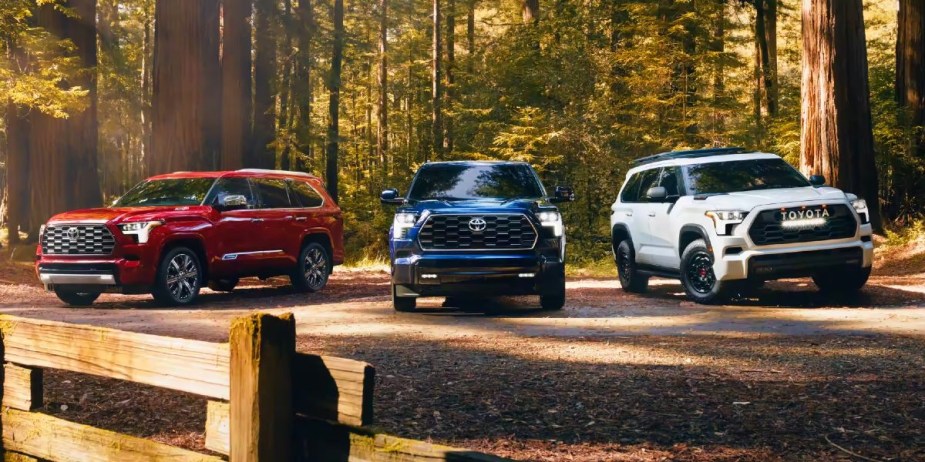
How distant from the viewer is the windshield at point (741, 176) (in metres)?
13.7

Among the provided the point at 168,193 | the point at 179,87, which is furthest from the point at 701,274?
the point at 179,87

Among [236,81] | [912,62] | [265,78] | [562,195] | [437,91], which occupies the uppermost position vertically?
[437,91]

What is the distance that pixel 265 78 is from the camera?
31.8 m

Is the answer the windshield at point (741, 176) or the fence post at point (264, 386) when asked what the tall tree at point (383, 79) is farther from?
the fence post at point (264, 386)

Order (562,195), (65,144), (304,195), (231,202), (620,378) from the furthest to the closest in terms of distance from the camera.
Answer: (65,144)
(304,195)
(231,202)
(562,195)
(620,378)

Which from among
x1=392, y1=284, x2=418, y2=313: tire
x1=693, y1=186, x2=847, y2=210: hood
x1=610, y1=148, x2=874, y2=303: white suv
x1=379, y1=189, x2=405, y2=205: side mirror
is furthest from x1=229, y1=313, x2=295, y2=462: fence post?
x1=693, y1=186, x2=847, y2=210: hood

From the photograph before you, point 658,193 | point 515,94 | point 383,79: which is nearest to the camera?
point 658,193

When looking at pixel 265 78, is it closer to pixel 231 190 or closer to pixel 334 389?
pixel 231 190

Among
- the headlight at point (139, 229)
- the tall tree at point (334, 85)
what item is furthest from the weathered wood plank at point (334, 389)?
the tall tree at point (334, 85)

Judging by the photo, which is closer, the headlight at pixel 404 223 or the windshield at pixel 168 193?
the headlight at pixel 404 223

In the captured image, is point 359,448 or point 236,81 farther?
point 236,81

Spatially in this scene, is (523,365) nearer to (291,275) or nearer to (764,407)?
(764,407)

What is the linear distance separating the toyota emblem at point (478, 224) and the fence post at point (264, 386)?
8.53 meters

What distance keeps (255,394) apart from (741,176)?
37.2 feet
